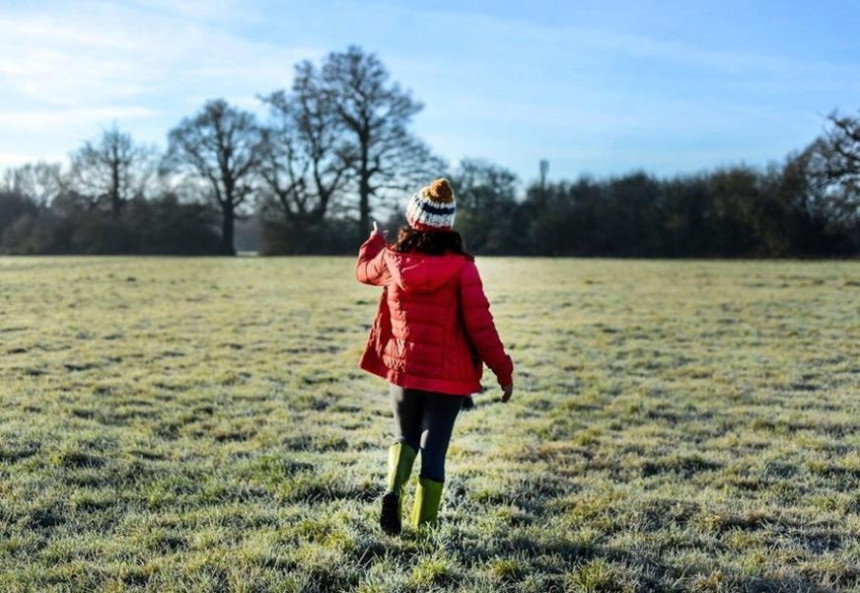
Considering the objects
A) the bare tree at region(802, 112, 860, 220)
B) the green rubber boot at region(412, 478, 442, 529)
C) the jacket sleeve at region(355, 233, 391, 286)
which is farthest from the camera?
the bare tree at region(802, 112, 860, 220)

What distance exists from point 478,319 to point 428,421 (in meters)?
0.65

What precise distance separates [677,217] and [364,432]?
135ft

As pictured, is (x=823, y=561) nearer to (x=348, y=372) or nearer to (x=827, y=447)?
(x=827, y=447)

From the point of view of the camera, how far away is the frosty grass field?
3.77 meters

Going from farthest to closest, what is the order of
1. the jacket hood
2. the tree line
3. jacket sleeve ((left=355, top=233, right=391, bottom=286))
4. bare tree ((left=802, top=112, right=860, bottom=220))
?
the tree line < bare tree ((left=802, top=112, right=860, bottom=220)) < jacket sleeve ((left=355, top=233, right=391, bottom=286)) < the jacket hood

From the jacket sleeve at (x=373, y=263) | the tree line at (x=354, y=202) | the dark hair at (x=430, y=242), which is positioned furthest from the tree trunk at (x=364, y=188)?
the dark hair at (x=430, y=242)

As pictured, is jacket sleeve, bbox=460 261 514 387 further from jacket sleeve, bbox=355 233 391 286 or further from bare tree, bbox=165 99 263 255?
bare tree, bbox=165 99 263 255

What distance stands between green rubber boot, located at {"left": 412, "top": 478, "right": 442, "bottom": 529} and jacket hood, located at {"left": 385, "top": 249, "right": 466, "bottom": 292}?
1.07 m

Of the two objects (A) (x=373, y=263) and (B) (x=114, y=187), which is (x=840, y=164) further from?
(B) (x=114, y=187)

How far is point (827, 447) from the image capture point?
6172mm

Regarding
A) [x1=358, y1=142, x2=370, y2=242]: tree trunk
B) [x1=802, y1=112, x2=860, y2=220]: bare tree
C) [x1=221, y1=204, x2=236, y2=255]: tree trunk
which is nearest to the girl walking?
[x1=802, y1=112, x2=860, y2=220]: bare tree

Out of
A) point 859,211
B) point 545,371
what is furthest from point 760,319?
point 859,211

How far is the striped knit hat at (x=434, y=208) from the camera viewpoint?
13.5 feet

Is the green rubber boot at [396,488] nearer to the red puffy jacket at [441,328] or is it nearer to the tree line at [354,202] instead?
the red puffy jacket at [441,328]
